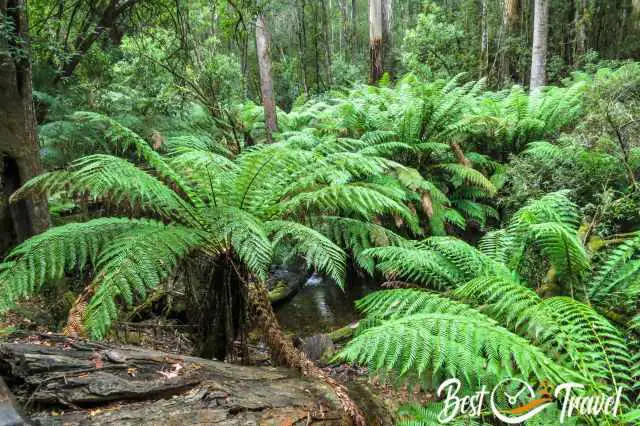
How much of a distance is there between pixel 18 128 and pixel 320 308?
2963 mm

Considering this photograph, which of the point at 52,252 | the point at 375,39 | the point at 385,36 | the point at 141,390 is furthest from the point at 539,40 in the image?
the point at 141,390

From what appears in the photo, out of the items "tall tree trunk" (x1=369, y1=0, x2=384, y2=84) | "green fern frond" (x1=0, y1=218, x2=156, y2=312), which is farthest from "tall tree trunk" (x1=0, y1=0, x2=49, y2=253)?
"tall tree trunk" (x1=369, y1=0, x2=384, y2=84)

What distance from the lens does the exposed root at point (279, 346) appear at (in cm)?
193

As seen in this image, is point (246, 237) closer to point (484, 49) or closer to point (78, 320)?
point (78, 320)

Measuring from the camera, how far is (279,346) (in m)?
2.14

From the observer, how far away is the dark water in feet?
12.6

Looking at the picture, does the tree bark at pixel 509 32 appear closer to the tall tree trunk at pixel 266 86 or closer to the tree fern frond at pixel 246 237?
the tall tree trunk at pixel 266 86

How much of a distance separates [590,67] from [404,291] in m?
8.24

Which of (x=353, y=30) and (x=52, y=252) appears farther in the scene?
(x=353, y=30)

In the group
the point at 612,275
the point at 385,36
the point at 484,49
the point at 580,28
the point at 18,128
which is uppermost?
the point at 385,36

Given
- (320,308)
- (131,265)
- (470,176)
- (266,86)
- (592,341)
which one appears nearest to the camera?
(131,265)

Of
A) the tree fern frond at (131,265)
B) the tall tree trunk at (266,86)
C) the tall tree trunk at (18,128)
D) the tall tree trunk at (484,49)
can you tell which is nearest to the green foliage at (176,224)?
the tree fern frond at (131,265)

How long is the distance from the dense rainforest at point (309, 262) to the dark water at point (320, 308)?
0.09ft

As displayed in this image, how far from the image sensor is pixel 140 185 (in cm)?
207
